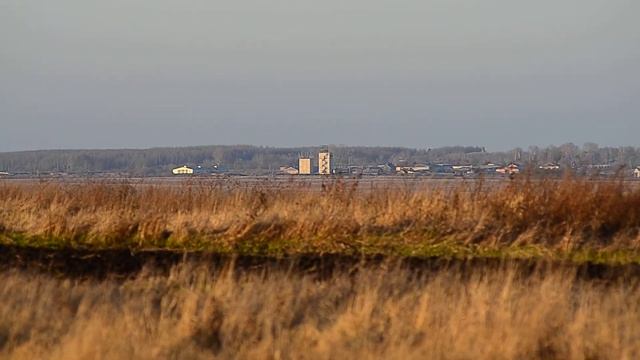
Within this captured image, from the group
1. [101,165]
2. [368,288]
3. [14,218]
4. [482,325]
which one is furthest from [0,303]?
[101,165]

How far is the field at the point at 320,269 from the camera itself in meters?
8.56

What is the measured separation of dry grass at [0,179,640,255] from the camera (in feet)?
50.9

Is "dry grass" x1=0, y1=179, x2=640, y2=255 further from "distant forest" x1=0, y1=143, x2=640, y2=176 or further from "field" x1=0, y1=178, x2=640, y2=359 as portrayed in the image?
"distant forest" x1=0, y1=143, x2=640, y2=176

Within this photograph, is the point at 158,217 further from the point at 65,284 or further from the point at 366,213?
the point at 65,284

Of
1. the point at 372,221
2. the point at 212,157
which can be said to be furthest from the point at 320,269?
the point at 212,157

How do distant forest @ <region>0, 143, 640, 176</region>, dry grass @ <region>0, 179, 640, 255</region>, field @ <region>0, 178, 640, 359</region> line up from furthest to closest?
distant forest @ <region>0, 143, 640, 176</region>
dry grass @ <region>0, 179, 640, 255</region>
field @ <region>0, 178, 640, 359</region>

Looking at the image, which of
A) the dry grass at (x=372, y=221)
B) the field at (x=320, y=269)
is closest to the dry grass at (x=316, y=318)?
the field at (x=320, y=269)

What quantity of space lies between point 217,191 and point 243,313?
10.0m

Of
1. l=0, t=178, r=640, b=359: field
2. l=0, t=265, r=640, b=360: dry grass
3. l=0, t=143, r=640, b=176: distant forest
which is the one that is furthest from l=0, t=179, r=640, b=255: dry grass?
l=0, t=143, r=640, b=176: distant forest

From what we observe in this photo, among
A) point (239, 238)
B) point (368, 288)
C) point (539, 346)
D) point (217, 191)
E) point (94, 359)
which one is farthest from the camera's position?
point (217, 191)

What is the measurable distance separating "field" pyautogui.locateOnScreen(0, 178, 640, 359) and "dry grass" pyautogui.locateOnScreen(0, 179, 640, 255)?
38 mm

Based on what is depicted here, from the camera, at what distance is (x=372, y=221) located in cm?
1641

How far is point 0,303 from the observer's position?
966cm

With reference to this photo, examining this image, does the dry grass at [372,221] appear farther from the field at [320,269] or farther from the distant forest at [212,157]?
the distant forest at [212,157]
